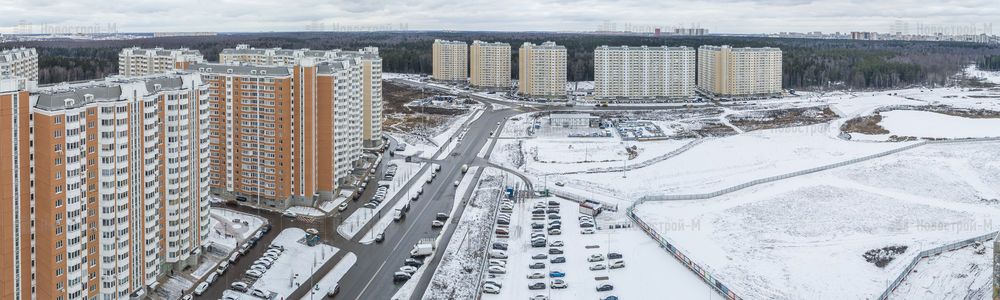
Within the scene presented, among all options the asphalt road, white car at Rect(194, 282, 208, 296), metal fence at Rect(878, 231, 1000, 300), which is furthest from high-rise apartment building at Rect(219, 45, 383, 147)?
metal fence at Rect(878, 231, 1000, 300)

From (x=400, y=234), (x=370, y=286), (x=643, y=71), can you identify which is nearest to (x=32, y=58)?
(x=400, y=234)

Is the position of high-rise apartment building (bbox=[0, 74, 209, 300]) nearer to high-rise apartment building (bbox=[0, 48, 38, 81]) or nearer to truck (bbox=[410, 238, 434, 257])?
truck (bbox=[410, 238, 434, 257])

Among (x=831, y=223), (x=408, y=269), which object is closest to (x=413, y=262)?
(x=408, y=269)

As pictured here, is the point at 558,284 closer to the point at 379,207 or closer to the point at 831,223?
the point at 379,207

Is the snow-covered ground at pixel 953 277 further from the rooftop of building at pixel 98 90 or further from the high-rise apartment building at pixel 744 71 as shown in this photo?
the high-rise apartment building at pixel 744 71

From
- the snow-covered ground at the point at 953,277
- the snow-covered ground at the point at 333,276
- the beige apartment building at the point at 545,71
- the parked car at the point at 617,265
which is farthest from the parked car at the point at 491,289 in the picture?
the beige apartment building at the point at 545,71

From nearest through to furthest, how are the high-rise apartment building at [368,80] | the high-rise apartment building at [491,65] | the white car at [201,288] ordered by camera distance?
the white car at [201,288] < the high-rise apartment building at [368,80] < the high-rise apartment building at [491,65]
